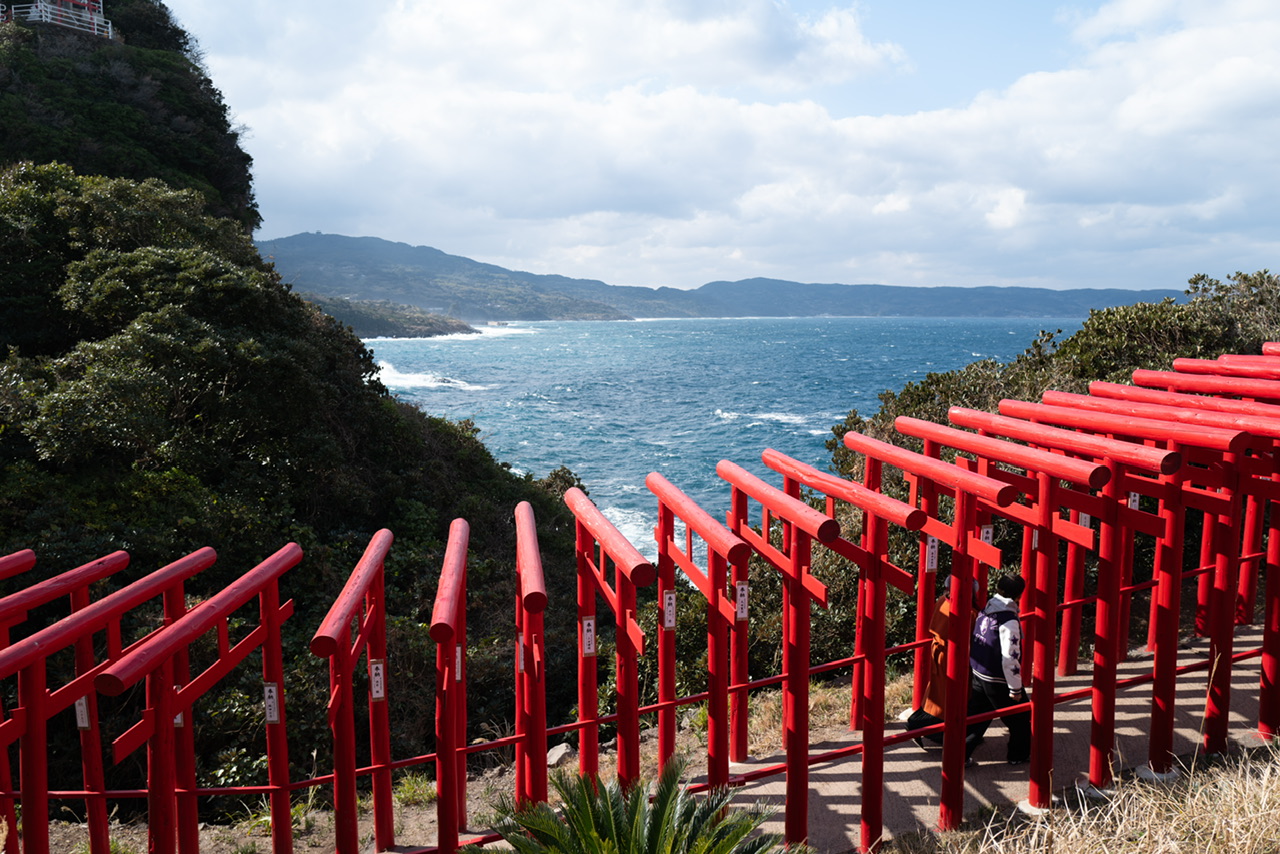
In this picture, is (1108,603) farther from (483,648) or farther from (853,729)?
(483,648)

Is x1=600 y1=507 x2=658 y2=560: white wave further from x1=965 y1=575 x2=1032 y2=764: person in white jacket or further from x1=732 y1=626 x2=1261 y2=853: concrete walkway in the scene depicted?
x1=965 y1=575 x2=1032 y2=764: person in white jacket

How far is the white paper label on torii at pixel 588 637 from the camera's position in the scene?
4812 millimetres

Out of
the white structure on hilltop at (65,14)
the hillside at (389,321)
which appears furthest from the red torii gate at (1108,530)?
the hillside at (389,321)

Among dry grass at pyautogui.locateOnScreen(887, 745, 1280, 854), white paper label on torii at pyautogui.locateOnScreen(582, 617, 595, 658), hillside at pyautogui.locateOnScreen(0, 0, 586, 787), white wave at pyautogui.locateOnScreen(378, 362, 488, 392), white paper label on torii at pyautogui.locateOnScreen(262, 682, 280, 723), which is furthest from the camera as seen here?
white wave at pyautogui.locateOnScreen(378, 362, 488, 392)

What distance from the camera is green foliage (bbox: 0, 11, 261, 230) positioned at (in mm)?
24266

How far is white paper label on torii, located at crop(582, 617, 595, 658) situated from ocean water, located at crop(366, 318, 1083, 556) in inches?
840

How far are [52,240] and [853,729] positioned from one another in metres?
17.0

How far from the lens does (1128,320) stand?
15758mm

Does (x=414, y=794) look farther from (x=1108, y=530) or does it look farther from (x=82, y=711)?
(x=1108, y=530)

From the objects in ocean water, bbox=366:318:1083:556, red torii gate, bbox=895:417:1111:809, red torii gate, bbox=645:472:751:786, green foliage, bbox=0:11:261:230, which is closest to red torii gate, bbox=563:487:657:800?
red torii gate, bbox=645:472:751:786

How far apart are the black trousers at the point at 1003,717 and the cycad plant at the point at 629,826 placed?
2.46m

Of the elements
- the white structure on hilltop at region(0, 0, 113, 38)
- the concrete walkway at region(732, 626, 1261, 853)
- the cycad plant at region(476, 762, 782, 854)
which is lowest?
the concrete walkway at region(732, 626, 1261, 853)

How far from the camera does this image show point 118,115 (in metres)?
25.9

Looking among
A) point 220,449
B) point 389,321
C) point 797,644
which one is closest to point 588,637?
point 797,644
